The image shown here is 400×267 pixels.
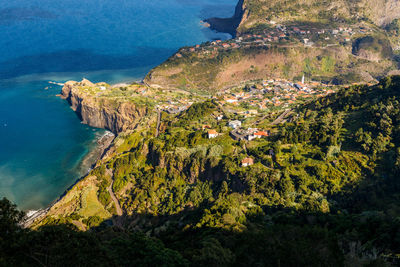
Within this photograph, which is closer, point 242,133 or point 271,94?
point 242,133

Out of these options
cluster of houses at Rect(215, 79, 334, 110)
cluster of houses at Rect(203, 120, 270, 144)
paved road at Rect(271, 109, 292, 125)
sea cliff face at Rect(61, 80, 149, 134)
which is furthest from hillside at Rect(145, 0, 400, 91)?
cluster of houses at Rect(203, 120, 270, 144)

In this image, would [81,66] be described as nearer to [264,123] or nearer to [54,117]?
[54,117]

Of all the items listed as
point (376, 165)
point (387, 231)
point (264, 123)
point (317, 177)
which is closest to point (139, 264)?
point (387, 231)

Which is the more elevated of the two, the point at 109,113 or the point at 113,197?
the point at 109,113

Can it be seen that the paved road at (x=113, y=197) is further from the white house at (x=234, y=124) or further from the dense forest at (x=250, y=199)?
the white house at (x=234, y=124)

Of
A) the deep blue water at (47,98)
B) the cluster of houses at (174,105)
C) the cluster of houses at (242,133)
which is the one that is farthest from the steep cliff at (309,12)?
the cluster of houses at (242,133)

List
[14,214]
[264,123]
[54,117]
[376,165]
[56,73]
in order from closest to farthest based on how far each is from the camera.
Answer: [14,214] → [376,165] → [264,123] → [54,117] → [56,73]

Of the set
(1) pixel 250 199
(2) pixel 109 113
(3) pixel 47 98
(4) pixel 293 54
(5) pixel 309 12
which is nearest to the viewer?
(1) pixel 250 199

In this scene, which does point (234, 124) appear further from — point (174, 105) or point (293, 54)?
point (293, 54)

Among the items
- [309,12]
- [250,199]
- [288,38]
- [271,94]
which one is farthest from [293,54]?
[250,199]
